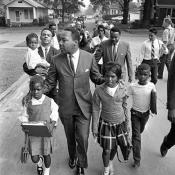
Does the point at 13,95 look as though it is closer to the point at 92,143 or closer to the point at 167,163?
the point at 92,143

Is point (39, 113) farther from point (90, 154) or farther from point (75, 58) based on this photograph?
point (90, 154)

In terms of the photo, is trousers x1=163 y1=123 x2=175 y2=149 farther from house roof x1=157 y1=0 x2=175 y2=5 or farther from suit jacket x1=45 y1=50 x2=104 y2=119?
house roof x1=157 y1=0 x2=175 y2=5

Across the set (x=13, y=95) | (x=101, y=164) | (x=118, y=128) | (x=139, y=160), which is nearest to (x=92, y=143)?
(x=101, y=164)

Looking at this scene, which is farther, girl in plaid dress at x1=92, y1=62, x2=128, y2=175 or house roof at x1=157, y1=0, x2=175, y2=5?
house roof at x1=157, y1=0, x2=175, y2=5

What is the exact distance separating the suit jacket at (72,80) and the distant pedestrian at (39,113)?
0.17 metres

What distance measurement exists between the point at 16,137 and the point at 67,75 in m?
2.11

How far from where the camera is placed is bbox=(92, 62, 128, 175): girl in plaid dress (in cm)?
318

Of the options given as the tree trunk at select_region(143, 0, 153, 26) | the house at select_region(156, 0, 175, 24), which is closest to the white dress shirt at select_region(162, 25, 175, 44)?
the tree trunk at select_region(143, 0, 153, 26)

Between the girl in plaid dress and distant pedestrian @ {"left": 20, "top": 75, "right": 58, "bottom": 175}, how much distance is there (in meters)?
0.53

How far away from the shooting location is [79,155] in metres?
3.44

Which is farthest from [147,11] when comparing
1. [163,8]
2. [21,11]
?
[21,11]

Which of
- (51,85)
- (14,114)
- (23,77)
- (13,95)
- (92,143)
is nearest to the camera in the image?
(51,85)

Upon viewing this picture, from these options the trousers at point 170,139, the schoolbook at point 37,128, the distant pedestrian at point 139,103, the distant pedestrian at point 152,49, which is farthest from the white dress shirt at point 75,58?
the distant pedestrian at point 152,49

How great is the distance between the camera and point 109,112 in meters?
3.24
